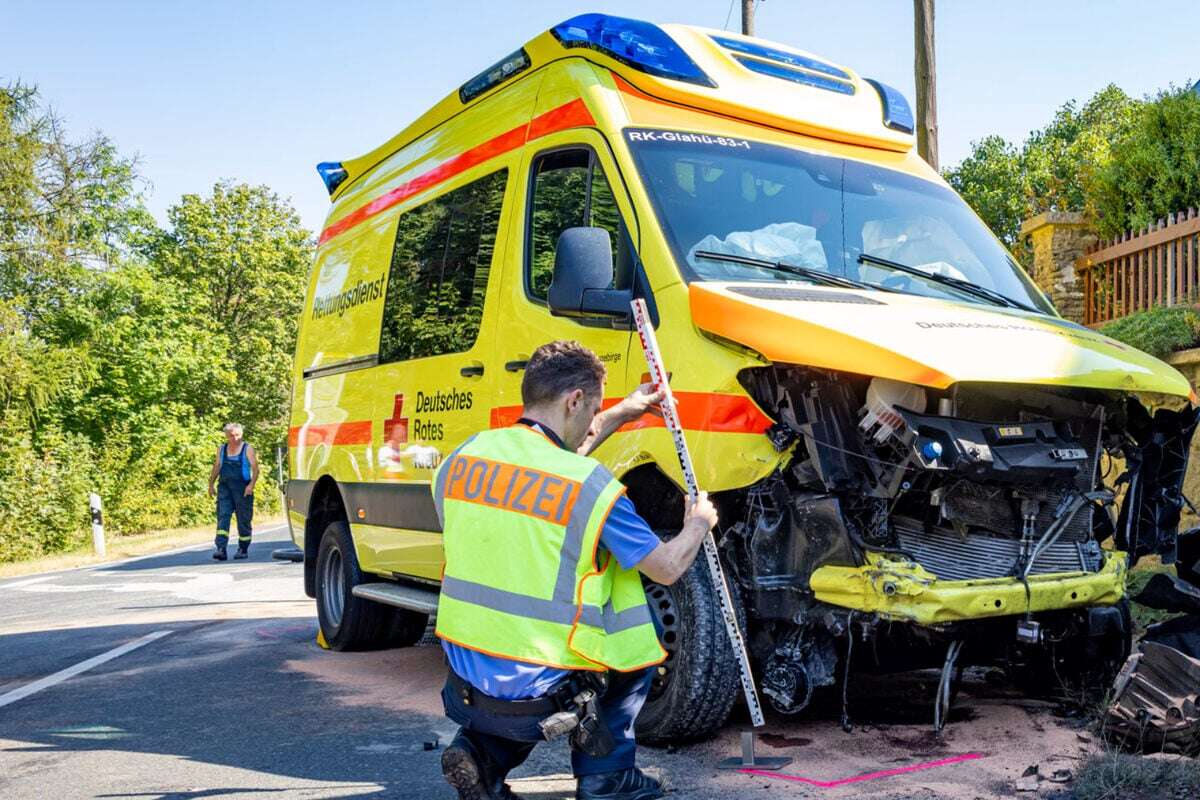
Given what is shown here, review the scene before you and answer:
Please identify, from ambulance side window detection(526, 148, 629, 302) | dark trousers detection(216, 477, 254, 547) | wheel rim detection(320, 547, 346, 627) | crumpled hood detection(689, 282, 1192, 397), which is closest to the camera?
crumpled hood detection(689, 282, 1192, 397)

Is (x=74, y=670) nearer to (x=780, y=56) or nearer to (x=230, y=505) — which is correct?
(x=780, y=56)

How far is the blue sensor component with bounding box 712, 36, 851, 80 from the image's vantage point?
18.8 feet

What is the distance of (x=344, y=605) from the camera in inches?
304

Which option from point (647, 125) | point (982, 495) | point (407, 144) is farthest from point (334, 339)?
point (982, 495)

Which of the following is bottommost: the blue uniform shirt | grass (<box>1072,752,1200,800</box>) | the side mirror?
grass (<box>1072,752,1200,800</box>)

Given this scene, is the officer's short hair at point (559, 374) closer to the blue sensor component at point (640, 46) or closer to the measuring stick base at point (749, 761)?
the measuring stick base at point (749, 761)

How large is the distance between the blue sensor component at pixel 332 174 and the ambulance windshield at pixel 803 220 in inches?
163

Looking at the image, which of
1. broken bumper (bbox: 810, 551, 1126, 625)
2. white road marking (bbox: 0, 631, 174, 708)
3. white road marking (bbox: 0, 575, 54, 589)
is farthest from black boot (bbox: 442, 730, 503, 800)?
white road marking (bbox: 0, 575, 54, 589)

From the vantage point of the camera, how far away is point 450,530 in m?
3.41

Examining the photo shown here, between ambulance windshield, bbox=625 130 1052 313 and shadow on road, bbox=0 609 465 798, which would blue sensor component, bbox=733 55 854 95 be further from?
shadow on road, bbox=0 609 465 798

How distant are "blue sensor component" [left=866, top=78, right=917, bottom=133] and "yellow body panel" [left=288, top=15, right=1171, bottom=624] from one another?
0.19 ft

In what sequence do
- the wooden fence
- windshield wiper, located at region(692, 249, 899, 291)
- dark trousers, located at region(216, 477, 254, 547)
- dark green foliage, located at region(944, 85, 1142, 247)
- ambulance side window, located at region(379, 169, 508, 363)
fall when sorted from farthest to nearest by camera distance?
dark green foliage, located at region(944, 85, 1142, 247) < dark trousers, located at region(216, 477, 254, 547) < the wooden fence < ambulance side window, located at region(379, 169, 508, 363) < windshield wiper, located at region(692, 249, 899, 291)

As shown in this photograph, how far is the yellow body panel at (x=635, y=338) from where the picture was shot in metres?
4.19

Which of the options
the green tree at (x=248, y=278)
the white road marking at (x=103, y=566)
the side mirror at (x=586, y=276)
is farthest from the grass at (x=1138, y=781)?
the green tree at (x=248, y=278)
